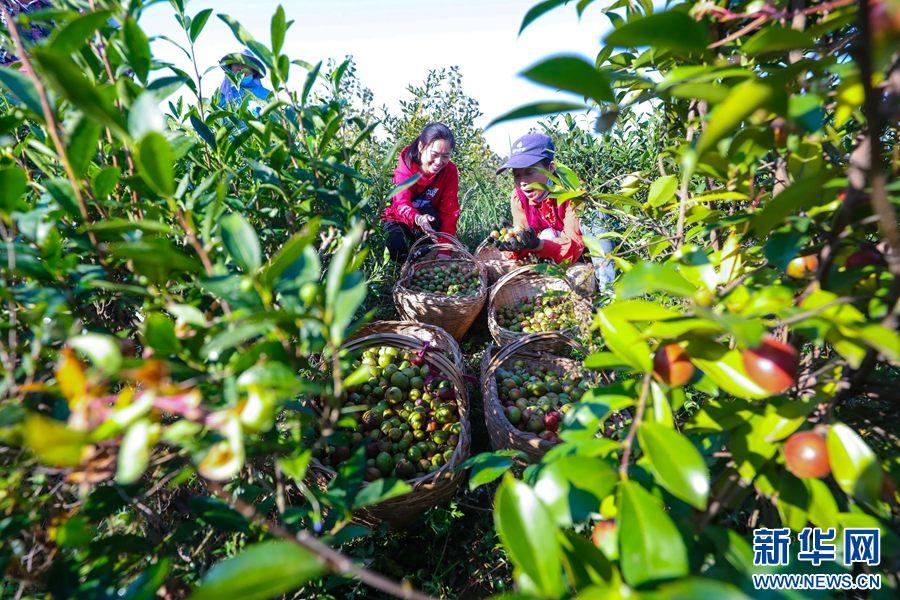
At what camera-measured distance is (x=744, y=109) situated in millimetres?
383

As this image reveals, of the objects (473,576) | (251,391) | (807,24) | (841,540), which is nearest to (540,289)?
(473,576)

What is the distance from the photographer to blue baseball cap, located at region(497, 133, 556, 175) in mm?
A: 3109

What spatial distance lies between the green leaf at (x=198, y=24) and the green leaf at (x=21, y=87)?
0.49 meters

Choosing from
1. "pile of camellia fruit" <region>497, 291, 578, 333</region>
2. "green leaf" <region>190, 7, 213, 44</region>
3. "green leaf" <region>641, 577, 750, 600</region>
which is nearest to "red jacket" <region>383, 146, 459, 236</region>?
"pile of camellia fruit" <region>497, 291, 578, 333</region>

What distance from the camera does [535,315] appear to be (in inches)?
108

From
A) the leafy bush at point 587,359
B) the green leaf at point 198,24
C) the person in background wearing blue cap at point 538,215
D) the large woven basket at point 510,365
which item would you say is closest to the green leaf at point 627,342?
the leafy bush at point 587,359

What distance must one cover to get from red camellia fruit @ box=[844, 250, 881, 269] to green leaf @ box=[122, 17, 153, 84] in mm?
987

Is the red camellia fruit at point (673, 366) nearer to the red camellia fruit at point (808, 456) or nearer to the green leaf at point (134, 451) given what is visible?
the red camellia fruit at point (808, 456)

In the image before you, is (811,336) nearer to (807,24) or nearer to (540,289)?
(807,24)

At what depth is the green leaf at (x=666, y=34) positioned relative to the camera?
0.47 m

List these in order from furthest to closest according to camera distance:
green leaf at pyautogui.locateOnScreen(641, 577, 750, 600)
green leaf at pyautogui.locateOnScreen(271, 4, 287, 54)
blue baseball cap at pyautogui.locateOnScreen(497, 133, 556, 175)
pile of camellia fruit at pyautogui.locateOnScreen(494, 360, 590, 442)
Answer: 1. blue baseball cap at pyautogui.locateOnScreen(497, 133, 556, 175)
2. pile of camellia fruit at pyautogui.locateOnScreen(494, 360, 590, 442)
3. green leaf at pyautogui.locateOnScreen(271, 4, 287, 54)
4. green leaf at pyautogui.locateOnScreen(641, 577, 750, 600)

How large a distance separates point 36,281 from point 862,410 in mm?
1212

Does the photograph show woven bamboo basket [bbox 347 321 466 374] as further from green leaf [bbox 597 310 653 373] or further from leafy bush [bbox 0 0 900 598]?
green leaf [bbox 597 310 653 373]

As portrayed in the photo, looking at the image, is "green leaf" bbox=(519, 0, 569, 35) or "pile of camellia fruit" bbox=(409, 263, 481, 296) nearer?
"green leaf" bbox=(519, 0, 569, 35)
